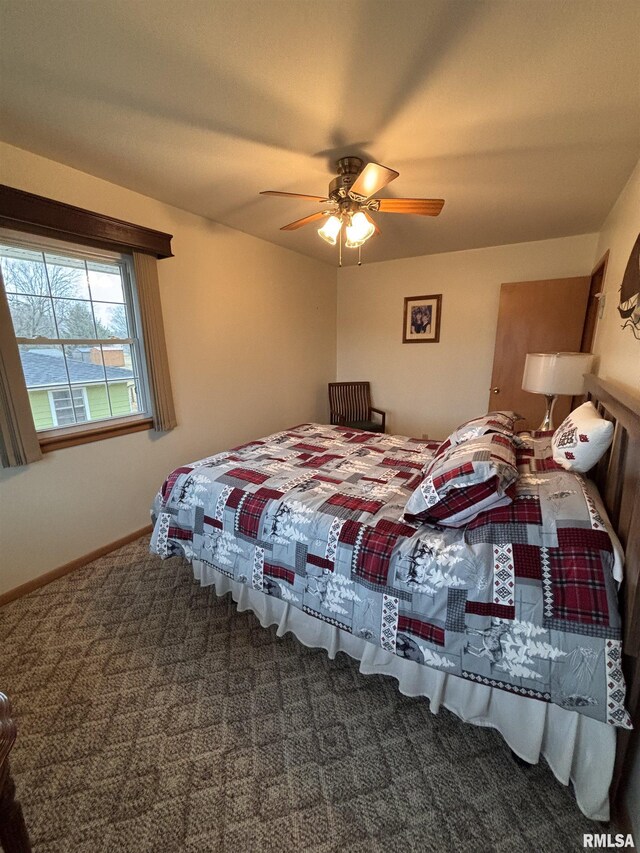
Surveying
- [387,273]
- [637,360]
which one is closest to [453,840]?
[637,360]

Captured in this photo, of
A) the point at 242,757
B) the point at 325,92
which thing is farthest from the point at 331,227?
the point at 242,757

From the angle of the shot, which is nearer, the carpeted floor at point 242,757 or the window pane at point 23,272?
the carpeted floor at point 242,757

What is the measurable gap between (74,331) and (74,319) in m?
0.08

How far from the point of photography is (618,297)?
2.15 meters

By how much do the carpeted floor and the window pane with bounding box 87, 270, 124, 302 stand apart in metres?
2.11

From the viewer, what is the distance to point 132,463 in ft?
8.79

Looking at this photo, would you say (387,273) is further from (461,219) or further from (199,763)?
(199,763)

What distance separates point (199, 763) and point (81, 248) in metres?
2.85

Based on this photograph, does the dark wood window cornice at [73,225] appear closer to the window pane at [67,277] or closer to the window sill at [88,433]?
the window pane at [67,277]

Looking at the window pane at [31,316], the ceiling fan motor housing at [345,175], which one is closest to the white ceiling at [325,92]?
the ceiling fan motor housing at [345,175]

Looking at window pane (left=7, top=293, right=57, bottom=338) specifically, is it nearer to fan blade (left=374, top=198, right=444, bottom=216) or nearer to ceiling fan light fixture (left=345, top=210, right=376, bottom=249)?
ceiling fan light fixture (left=345, top=210, right=376, bottom=249)

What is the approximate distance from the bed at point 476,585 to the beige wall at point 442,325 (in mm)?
2201

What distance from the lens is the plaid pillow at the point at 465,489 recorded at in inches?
51.0

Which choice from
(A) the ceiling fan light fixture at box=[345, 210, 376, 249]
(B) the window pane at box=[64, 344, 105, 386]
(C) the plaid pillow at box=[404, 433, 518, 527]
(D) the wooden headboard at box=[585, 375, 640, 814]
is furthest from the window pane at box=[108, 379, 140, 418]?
(D) the wooden headboard at box=[585, 375, 640, 814]
